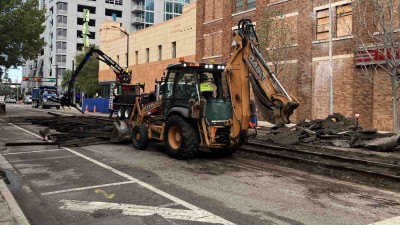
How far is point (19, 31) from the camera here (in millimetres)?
31609

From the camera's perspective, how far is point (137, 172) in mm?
8891

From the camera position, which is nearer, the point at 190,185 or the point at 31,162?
the point at 190,185

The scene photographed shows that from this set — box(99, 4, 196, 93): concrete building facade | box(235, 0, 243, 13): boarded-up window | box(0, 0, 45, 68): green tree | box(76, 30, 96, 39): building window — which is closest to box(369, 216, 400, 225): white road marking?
box(235, 0, 243, 13): boarded-up window

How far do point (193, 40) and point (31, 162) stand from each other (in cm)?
3156

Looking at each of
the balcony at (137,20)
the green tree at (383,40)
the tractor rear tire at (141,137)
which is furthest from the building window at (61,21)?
the tractor rear tire at (141,137)

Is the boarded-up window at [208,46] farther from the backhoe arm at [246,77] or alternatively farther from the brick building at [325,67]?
the backhoe arm at [246,77]

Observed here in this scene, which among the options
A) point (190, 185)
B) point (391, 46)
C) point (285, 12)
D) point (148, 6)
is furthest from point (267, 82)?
point (148, 6)

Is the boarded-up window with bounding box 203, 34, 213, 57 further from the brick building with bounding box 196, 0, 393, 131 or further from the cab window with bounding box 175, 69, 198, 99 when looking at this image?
the cab window with bounding box 175, 69, 198, 99

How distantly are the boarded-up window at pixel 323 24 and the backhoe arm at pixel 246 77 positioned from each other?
18.6 meters

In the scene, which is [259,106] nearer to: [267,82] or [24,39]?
[267,82]

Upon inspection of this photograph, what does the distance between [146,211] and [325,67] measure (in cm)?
2295

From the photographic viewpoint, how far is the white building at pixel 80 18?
9069 centimetres

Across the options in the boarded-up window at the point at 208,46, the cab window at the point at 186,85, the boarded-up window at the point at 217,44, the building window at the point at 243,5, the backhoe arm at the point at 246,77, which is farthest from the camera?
the boarded-up window at the point at 208,46

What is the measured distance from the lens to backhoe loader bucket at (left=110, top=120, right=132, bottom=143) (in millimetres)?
13406
